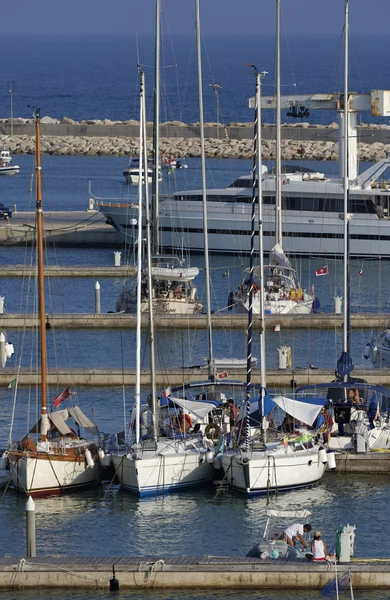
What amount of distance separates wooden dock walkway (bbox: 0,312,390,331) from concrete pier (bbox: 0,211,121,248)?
59.2 ft

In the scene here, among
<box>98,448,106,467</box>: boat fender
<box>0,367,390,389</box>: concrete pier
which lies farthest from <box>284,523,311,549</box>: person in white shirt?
<box>0,367,390,389</box>: concrete pier

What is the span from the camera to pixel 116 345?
4609 cm

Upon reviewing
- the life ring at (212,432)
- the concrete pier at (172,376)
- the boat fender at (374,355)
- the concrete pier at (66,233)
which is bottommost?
the life ring at (212,432)

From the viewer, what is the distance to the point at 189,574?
25.7 m

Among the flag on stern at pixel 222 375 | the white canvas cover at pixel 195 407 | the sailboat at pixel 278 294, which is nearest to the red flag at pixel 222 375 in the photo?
the flag on stern at pixel 222 375

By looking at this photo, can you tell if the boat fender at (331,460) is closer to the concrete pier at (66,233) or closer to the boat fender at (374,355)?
the boat fender at (374,355)

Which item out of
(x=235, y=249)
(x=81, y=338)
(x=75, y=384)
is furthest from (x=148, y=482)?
(x=235, y=249)

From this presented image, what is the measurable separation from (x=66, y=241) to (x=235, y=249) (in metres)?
7.78

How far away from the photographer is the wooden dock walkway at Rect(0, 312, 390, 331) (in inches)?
1871

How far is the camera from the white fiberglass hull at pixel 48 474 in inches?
1209

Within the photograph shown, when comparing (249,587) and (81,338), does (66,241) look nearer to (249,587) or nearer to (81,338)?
(81,338)

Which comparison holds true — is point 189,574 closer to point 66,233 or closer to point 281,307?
point 281,307

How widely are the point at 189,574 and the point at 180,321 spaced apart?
2243 centimetres

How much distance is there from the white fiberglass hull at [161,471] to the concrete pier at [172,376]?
837 centimetres
